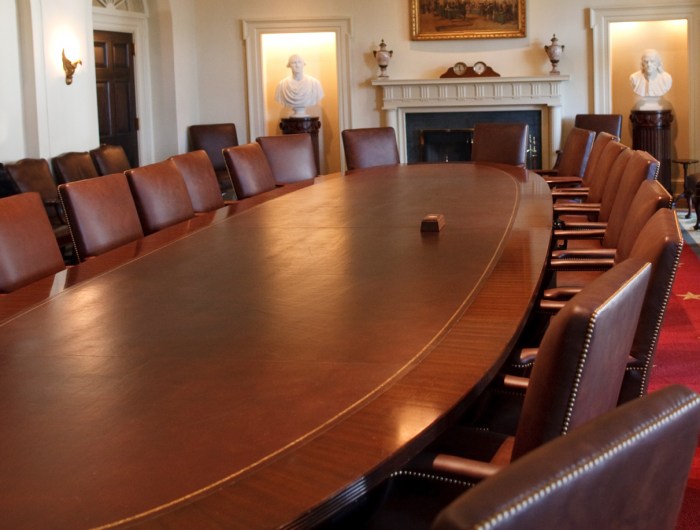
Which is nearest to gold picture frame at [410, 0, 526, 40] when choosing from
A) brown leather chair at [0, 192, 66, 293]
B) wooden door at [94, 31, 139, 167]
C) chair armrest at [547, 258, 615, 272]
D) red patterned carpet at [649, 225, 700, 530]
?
wooden door at [94, 31, 139, 167]

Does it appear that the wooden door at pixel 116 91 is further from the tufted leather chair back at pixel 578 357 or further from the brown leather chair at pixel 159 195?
the tufted leather chair back at pixel 578 357

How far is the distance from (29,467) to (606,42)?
9709 millimetres

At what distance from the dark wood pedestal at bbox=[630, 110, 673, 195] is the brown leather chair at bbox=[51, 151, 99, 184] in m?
5.35

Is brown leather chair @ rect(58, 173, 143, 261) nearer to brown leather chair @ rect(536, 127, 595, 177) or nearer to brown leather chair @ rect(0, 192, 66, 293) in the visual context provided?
brown leather chair @ rect(0, 192, 66, 293)

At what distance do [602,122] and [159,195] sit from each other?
642 cm

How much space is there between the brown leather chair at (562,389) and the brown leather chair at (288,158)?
445 centimetres

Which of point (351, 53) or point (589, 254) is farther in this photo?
point (351, 53)

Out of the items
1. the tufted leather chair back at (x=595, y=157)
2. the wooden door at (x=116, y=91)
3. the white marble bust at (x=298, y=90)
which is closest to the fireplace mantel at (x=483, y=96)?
the white marble bust at (x=298, y=90)

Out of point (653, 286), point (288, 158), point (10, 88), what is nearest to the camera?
point (653, 286)

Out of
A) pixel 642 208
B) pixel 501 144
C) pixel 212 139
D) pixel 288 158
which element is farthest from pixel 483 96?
pixel 642 208

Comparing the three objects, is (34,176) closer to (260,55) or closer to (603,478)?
(260,55)

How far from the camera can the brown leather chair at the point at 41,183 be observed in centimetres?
659

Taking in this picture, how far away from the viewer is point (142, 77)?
10.0 metres

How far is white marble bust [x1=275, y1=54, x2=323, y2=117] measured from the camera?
10.5 metres
